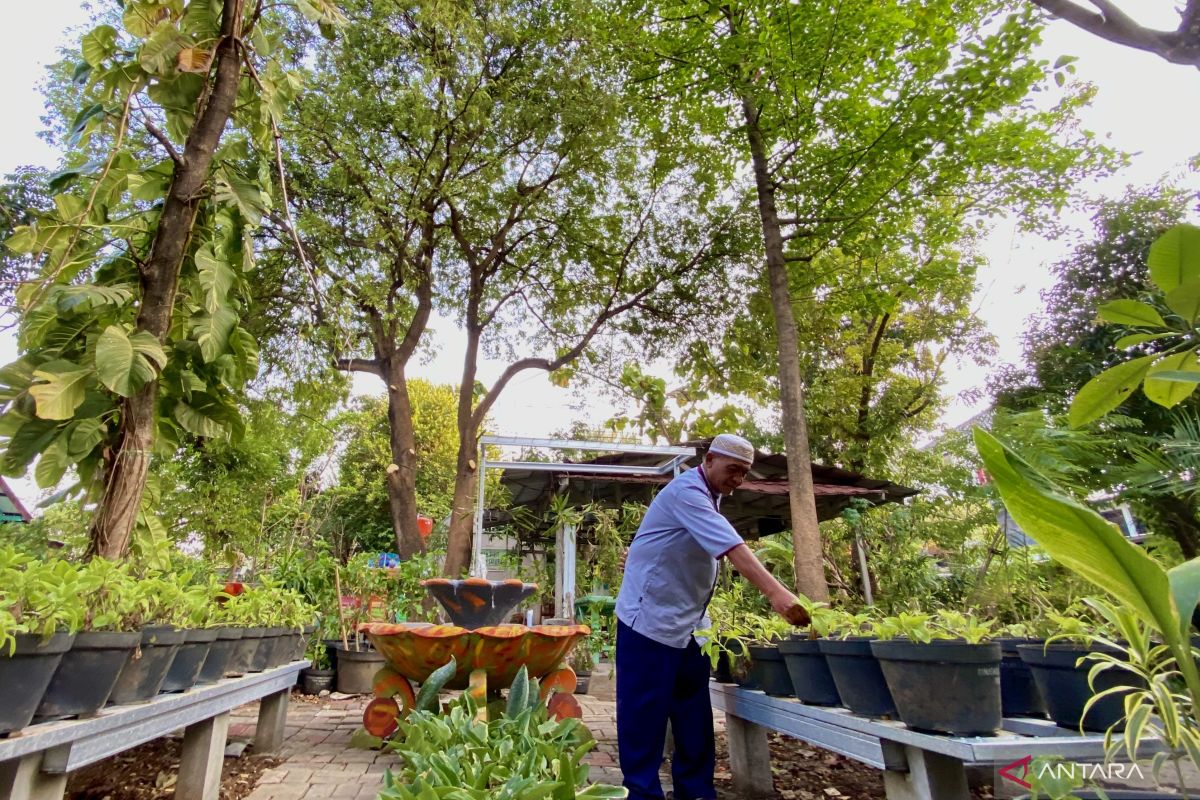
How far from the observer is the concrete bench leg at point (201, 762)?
245 cm

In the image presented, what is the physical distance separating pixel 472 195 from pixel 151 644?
745cm

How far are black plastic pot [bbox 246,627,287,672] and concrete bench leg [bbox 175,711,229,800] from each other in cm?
51

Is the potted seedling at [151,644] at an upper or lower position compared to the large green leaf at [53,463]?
lower

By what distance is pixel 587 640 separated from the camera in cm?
664

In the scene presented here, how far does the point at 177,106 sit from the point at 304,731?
12.5ft

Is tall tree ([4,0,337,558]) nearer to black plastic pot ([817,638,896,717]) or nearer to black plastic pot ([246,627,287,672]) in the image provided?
black plastic pot ([246,627,287,672])

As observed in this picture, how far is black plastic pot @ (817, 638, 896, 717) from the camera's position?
77.4 inches

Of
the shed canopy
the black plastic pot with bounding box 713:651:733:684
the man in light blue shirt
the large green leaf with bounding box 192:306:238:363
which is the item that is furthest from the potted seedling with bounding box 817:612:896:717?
the shed canopy

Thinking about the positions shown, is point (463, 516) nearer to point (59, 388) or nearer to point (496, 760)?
point (59, 388)

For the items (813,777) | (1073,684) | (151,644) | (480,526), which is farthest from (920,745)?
(480,526)

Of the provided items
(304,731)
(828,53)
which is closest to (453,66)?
(828,53)

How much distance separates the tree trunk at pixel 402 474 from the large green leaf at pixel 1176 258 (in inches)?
316

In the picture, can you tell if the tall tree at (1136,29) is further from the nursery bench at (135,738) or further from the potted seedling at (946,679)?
the nursery bench at (135,738)

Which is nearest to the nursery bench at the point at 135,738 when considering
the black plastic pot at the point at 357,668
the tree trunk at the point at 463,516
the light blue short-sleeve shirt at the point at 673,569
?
the light blue short-sleeve shirt at the point at 673,569
